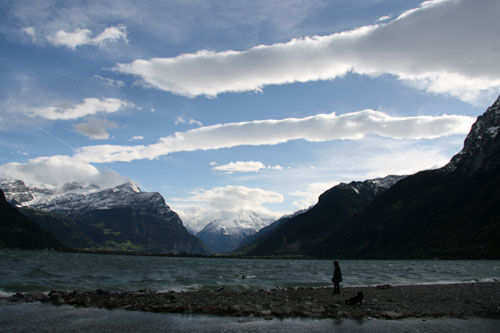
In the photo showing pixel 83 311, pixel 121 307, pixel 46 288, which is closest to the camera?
pixel 83 311

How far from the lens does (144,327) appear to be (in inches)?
888

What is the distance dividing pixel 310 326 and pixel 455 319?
10422 millimetres

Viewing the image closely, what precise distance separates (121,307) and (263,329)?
529 inches

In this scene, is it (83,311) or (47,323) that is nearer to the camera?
(47,323)

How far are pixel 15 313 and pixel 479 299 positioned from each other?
131 ft

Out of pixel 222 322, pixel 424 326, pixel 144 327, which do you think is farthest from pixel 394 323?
pixel 144 327

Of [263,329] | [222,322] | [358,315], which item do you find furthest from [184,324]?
[358,315]

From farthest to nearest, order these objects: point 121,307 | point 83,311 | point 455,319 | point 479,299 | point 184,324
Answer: point 479,299
point 121,307
point 83,311
point 455,319
point 184,324

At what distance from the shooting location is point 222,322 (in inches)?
964

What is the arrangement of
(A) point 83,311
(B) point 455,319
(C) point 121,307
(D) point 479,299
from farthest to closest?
(D) point 479,299
(C) point 121,307
(A) point 83,311
(B) point 455,319

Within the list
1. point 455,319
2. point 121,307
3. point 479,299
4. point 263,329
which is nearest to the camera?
point 263,329

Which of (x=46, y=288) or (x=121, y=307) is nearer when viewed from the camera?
(x=121, y=307)

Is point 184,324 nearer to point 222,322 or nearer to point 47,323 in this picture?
point 222,322

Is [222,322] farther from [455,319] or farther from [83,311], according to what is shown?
[455,319]
